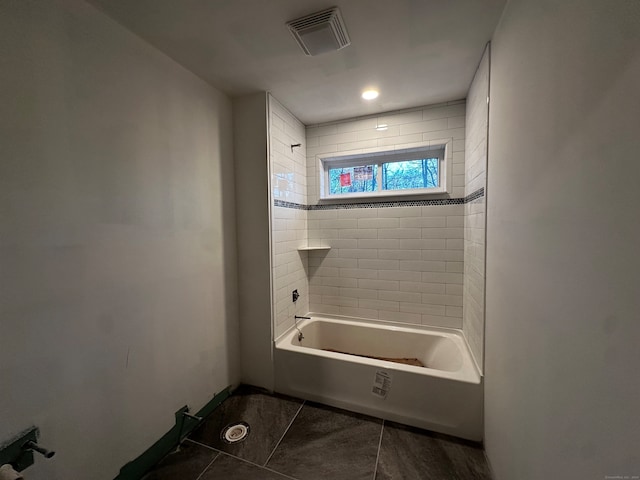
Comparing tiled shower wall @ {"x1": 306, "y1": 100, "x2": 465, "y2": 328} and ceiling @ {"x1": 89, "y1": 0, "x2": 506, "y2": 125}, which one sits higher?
ceiling @ {"x1": 89, "y1": 0, "x2": 506, "y2": 125}

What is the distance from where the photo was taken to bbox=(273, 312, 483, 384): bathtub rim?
157cm

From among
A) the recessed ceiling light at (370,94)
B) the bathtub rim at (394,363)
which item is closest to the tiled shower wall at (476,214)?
the bathtub rim at (394,363)

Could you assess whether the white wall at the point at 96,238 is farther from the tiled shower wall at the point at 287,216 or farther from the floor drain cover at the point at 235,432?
the tiled shower wall at the point at 287,216

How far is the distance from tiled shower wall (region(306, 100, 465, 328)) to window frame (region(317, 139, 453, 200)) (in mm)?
47

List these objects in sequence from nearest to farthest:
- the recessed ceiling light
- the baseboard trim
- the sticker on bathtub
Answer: the baseboard trim, the sticker on bathtub, the recessed ceiling light

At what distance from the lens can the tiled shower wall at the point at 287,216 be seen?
6.63 feet

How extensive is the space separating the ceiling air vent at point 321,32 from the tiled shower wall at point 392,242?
1018 mm

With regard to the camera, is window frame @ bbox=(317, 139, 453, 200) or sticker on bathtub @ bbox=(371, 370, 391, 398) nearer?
sticker on bathtub @ bbox=(371, 370, 391, 398)

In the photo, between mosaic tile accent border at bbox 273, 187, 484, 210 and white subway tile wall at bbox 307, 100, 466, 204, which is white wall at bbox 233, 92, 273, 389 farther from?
white subway tile wall at bbox 307, 100, 466, 204

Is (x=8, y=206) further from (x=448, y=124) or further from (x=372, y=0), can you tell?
(x=448, y=124)

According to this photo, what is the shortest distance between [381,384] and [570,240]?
57.7 inches

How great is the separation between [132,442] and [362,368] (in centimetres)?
140

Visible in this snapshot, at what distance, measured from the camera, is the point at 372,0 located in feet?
3.68

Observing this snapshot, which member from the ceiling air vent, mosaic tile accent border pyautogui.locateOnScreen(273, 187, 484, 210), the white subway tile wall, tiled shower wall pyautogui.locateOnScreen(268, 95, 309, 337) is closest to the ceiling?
the ceiling air vent
